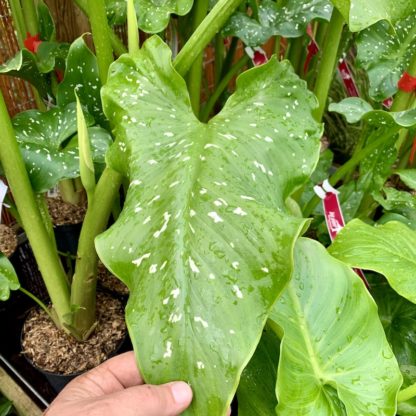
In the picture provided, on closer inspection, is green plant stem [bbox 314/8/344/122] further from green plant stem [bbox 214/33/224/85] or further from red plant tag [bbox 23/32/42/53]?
red plant tag [bbox 23/32/42/53]

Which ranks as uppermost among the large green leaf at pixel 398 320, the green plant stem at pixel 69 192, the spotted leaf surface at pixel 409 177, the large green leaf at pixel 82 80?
the large green leaf at pixel 82 80

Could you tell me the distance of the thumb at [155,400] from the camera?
37cm

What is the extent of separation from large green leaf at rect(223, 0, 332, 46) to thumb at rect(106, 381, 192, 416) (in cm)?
63

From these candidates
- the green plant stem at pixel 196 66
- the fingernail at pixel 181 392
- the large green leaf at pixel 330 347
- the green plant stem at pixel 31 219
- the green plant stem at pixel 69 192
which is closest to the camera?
the fingernail at pixel 181 392

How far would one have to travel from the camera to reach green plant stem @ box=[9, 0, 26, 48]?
847 millimetres

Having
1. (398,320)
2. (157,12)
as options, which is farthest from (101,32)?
(398,320)

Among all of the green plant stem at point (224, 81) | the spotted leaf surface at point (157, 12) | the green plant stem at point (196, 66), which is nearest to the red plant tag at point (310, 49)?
the green plant stem at point (224, 81)

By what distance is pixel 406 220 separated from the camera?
816 millimetres

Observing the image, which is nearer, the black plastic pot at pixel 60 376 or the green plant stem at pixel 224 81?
the black plastic pot at pixel 60 376

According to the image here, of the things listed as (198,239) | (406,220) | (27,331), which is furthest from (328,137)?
(198,239)

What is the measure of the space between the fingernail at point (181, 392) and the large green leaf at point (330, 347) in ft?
0.39

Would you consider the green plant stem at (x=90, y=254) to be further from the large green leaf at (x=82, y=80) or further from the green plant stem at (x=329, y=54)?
the green plant stem at (x=329, y=54)

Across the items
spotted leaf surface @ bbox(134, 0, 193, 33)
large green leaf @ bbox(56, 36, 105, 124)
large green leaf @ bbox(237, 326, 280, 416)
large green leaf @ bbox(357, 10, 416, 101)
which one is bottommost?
large green leaf @ bbox(237, 326, 280, 416)

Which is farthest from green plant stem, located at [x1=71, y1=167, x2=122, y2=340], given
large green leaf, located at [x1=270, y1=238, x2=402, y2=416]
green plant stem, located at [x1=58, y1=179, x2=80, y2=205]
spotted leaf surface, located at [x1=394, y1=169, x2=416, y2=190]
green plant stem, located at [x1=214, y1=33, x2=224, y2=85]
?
green plant stem, located at [x1=214, y1=33, x2=224, y2=85]
